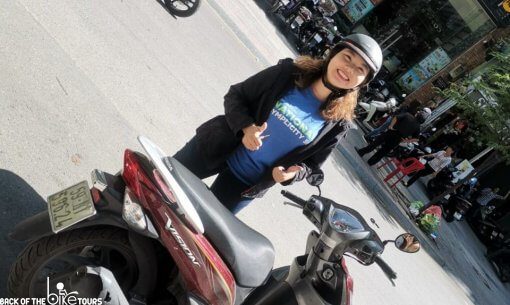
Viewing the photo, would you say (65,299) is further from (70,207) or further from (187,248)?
(187,248)

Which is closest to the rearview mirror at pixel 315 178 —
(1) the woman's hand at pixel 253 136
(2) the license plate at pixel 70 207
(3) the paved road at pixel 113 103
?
(1) the woman's hand at pixel 253 136

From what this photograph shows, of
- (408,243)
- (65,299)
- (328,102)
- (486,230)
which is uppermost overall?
(65,299)

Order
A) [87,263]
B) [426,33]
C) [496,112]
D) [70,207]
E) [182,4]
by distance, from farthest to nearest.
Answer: [426,33], [496,112], [182,4], [87,263], [70,207]

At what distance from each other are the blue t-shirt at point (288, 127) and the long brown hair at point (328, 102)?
50 mm

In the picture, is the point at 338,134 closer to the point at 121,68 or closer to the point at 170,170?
the point at 170,170

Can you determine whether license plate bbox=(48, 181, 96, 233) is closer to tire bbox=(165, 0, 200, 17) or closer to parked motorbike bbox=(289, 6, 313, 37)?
Answer: tire bbox=(165, 0, 200, 17)

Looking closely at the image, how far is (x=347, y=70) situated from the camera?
2.61 meters

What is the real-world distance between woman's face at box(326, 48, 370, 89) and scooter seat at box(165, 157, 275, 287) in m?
0.98

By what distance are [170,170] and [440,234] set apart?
10.5 meters

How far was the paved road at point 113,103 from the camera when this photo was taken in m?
3.54

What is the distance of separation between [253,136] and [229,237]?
615 mm

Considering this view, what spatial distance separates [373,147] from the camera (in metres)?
10.9

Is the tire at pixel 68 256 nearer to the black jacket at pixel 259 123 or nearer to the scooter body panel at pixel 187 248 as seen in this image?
the scooter body panel at pixel 187 248

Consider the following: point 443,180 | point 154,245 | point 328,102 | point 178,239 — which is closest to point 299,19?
point 443,180
